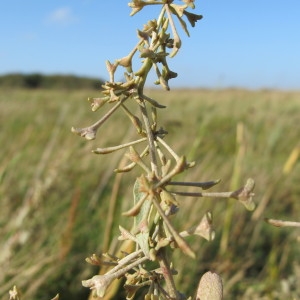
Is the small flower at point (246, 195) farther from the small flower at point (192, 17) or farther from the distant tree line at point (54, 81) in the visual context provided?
the distant tree line at point (54, 81)

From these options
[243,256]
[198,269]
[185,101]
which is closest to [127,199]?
[198,269]

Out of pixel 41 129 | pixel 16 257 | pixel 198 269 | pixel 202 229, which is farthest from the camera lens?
pixel 41 129

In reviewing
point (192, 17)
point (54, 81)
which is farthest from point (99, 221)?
point (54, 81)

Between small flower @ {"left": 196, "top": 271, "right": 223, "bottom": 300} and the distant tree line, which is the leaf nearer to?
small flower @ {"left": 196, "top": 271, "right": 223, "bottom": 300}

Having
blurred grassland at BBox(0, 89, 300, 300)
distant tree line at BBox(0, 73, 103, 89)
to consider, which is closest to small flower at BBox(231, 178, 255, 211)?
blurred grassland at BBox(0, 89, 300, 300)

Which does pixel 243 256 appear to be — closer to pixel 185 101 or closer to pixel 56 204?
pixel 56 204

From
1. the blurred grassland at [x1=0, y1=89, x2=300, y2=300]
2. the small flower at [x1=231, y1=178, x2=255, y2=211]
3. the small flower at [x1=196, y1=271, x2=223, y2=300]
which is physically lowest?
the blurred grassland at [x1=0, y1=89, x2=300, y2=300]

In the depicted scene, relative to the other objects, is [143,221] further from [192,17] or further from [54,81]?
[54,81]

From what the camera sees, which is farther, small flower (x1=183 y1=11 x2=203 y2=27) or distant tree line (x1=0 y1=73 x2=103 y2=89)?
distant tree line (x1=0 y1=73 x2=103 y2=89)

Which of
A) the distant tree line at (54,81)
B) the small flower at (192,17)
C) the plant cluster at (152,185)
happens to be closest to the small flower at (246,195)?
the plant cluster at (152,185)
